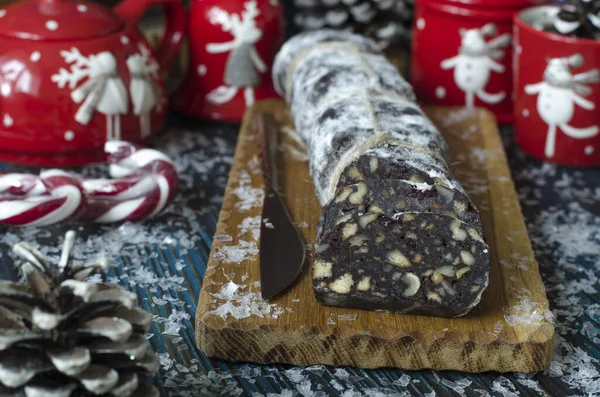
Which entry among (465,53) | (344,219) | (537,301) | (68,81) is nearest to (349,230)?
(344,219)

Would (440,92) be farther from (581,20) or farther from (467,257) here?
(467,257)

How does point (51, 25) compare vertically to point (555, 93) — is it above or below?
above

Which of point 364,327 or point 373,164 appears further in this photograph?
point 373,164

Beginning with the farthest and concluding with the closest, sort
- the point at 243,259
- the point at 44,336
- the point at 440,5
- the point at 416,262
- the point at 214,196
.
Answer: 1. the point at 440,5
2. the point at 214,196
3. the point at 243,259
4. the point at 416,262
5. the point at 44,336

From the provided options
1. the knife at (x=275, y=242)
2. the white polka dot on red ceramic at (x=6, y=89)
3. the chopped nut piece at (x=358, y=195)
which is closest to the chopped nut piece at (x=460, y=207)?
the chopped nut piece at (x=358, y=195)

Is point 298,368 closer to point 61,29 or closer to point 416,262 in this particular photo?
point 416,262

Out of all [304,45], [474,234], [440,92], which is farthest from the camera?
[440,92]

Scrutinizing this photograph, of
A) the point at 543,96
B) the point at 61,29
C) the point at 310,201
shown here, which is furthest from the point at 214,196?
the point at 543,96
